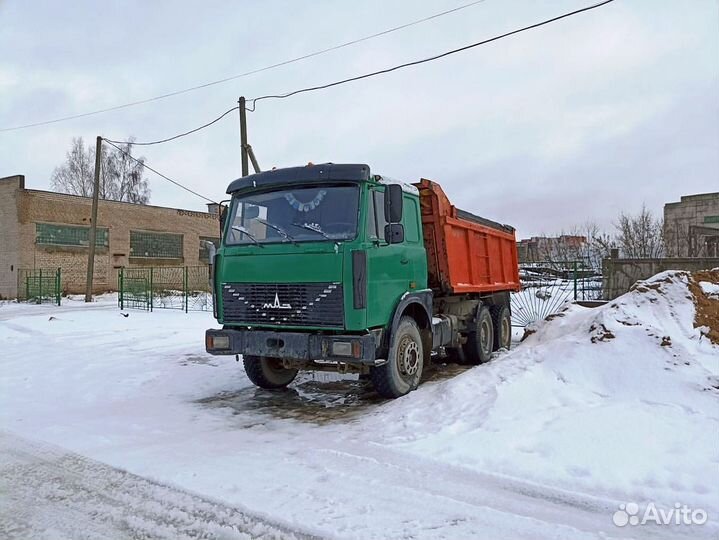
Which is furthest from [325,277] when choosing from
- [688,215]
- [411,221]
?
[688,215]

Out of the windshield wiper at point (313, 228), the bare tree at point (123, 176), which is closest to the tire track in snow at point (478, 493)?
the windshield wiper at point (313, 228)

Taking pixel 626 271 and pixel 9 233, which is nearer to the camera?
pixel 626 271

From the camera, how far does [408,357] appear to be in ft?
21.9

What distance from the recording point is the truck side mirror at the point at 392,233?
6168 millimetres

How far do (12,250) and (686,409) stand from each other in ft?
109

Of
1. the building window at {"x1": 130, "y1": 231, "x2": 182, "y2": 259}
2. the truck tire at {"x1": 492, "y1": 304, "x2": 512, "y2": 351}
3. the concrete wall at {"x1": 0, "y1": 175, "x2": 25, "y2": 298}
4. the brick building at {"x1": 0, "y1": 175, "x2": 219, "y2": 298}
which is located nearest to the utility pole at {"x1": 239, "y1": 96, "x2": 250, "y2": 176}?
the truck tire at {"x1": 492, "y1": 304, "x2": 512, "y2": 351}

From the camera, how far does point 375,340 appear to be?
5.83m

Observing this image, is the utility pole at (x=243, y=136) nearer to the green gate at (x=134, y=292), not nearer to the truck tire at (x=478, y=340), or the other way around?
the truck tire at (x=478, y=340)

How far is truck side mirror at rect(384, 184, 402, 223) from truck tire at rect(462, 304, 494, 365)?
3824 mm

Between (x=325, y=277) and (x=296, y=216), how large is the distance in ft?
2.85

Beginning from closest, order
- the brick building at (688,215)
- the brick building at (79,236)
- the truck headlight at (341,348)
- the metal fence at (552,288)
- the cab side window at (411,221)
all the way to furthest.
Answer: the truck headlight at (341,348), the cab side window at (411,221), the metal fence at (552,288), the brick building at (79,236), the brick building at (688,215)

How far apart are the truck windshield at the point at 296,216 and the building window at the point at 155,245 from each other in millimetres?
31221

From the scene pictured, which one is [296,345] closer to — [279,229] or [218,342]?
[218,342]

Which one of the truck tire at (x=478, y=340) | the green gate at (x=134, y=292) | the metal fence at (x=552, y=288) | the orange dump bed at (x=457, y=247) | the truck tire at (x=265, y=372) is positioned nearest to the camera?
the truck tire at (x=265, y=372)
